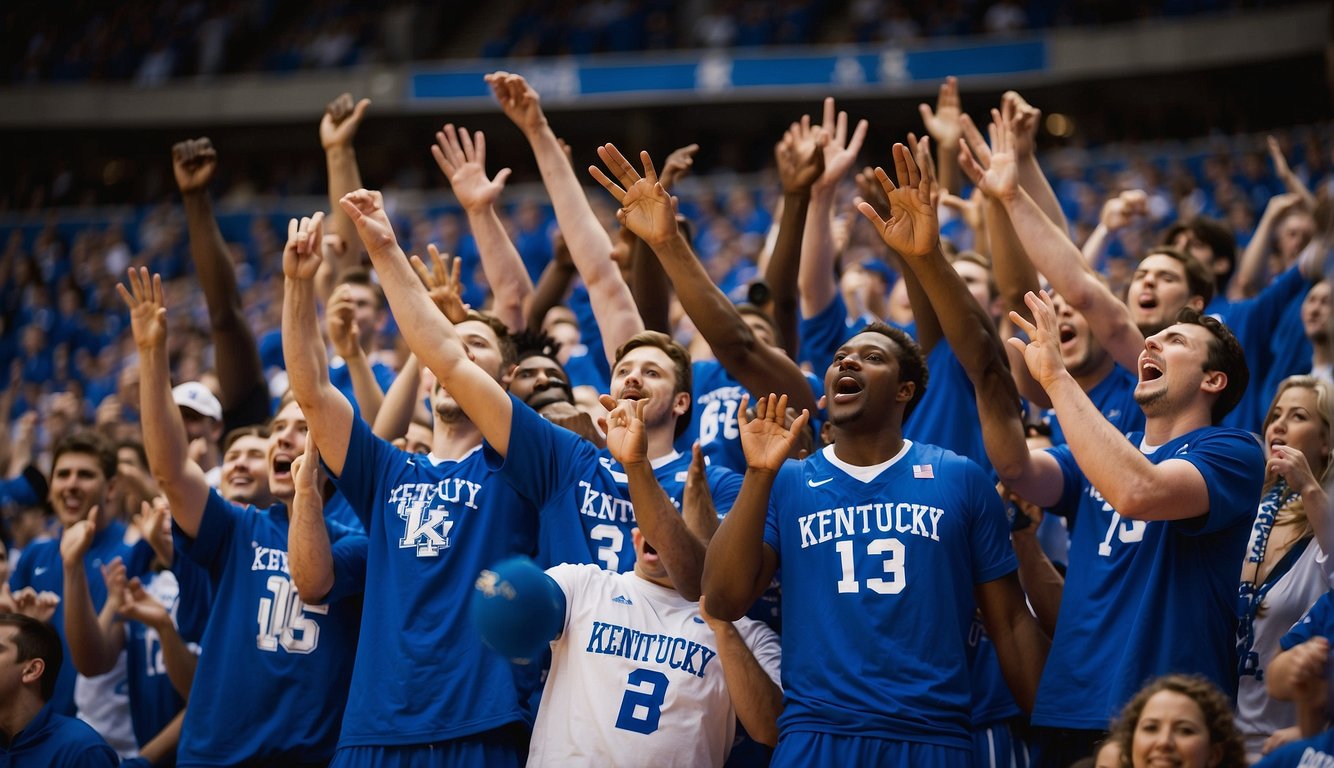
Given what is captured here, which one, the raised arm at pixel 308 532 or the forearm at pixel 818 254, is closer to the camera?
the raised arm at pixel 308 532

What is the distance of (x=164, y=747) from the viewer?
6.01 m

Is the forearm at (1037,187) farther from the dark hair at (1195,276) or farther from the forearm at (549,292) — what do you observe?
the forearm at (549,292)

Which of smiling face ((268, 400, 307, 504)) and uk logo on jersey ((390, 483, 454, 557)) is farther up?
smiling face ((268, 400, 307, 504))

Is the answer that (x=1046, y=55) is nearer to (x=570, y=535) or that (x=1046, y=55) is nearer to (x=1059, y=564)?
(x=1059, y=564)

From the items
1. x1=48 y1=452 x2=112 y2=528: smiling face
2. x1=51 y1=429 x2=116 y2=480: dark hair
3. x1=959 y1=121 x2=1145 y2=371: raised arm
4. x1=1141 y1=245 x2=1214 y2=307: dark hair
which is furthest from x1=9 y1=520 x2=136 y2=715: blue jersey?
x1=1141 y1=245 x2=1214 y2=307: dark hair

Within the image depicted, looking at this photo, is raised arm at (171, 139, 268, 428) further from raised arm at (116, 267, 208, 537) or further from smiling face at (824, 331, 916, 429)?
smiling face at (824, 331, 916, 429)

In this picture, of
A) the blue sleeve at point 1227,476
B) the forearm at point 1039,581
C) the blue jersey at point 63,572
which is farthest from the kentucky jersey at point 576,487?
the blue jersey at point 63,572

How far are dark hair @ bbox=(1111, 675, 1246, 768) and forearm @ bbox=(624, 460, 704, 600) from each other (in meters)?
1.29

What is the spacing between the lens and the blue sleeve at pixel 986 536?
13.7 feet

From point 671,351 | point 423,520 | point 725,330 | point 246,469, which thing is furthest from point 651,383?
point 246,469

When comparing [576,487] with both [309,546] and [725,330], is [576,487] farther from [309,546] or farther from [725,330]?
[309,546]

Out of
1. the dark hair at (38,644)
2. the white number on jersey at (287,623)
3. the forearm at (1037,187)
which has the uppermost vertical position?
the forearm at (1037,187)

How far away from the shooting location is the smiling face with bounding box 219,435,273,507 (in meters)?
5.80

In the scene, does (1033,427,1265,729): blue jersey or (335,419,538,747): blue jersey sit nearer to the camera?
(1033,427,1265,729): blue jersey
